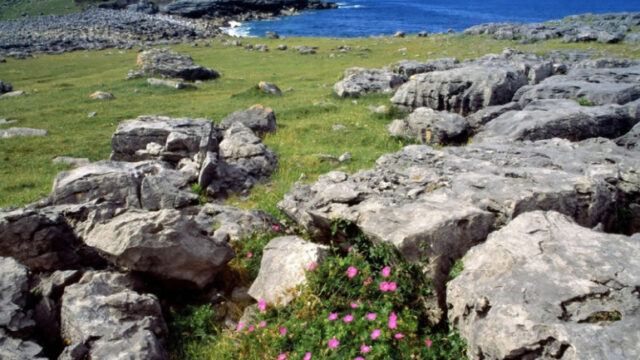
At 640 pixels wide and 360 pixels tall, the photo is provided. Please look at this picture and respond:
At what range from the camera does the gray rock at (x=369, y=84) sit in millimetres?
30094

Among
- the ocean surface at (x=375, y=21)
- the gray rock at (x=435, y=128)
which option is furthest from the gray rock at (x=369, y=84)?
the ocean surface at (x=375, y=21)

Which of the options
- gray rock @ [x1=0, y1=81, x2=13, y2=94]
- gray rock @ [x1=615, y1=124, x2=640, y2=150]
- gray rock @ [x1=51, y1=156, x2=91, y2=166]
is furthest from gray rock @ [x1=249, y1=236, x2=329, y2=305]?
gray rock @ [x1=0, y1=81, x2=13, y2=94]

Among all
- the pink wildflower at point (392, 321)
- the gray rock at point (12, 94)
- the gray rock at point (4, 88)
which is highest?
Answer: the pink wildflower at point (392, 321)

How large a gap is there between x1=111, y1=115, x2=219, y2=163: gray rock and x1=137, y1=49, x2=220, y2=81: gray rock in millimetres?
23765

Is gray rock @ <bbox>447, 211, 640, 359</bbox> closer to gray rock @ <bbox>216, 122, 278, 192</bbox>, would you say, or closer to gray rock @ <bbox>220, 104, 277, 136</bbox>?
gray rock @ <bbox>216, 122, 278, 192</bbox>

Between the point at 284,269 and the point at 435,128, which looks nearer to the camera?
the point at 284,269

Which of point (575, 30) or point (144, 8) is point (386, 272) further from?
point (144, 8)

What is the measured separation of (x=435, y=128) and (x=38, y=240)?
51.6ft

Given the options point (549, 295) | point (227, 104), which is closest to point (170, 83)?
point (227, 104)

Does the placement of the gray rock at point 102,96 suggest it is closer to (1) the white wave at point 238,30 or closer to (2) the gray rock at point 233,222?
(2) the gray rock at point 233,222

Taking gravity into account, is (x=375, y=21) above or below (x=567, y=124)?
above

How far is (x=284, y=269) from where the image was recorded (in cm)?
786

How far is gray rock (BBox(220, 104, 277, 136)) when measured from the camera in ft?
73.0

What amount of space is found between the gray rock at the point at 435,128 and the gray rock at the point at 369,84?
10.2m
